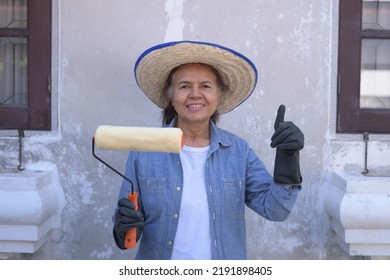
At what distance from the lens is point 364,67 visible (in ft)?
10.8

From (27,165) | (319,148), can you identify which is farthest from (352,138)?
(27,165)

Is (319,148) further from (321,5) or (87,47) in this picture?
(87,47)

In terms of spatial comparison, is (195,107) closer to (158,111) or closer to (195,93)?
(195,93)

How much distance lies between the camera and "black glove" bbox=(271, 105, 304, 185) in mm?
2062

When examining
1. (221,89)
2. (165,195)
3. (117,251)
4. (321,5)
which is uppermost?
(321,5)

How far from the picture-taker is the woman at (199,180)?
224 centimetres

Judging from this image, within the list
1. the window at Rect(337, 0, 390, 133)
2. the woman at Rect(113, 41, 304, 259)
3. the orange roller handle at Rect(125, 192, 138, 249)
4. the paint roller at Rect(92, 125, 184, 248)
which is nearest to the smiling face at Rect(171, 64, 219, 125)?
the woman at Rect(113, 41, 304, 259)

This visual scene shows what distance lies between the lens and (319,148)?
3221mm

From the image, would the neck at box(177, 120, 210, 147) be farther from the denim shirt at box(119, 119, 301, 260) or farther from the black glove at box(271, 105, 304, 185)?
the black glove at box(271, 105, 304, 185)

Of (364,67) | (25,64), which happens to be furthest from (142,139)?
(364,67)

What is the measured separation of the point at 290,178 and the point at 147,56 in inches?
30.5

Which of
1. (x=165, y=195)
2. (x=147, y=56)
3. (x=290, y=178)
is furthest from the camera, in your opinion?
(x=147, y=56)

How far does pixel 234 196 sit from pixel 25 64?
159 cm

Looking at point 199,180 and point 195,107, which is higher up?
point 195,107
